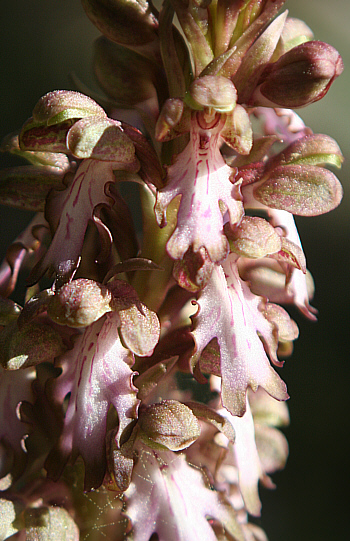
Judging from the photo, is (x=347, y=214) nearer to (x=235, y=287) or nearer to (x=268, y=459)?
(x=268, y=459)

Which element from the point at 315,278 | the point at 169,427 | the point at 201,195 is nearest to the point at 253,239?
the point at 201,195

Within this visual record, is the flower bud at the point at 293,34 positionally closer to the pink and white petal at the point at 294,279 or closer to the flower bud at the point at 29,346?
the pink and white petal at the point at 294,279

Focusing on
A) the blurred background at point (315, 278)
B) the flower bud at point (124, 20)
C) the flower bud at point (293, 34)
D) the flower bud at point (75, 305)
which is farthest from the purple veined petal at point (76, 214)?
the blurred background at point (315, 278)

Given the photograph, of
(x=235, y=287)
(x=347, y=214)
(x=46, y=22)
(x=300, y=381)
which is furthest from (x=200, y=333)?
(x=46, y=22)

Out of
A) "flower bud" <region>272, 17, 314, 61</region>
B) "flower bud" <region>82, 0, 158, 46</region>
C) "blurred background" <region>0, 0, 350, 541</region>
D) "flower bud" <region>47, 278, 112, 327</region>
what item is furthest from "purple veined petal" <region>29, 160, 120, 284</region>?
"blurred background" <region>0, 0, 350, 541</region>

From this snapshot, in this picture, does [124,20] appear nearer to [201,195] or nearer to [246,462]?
[201,195]

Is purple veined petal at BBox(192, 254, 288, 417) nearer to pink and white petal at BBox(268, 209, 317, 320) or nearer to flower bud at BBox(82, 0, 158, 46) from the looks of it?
pink and white petal at BBox(268, 209, 317, 320)
